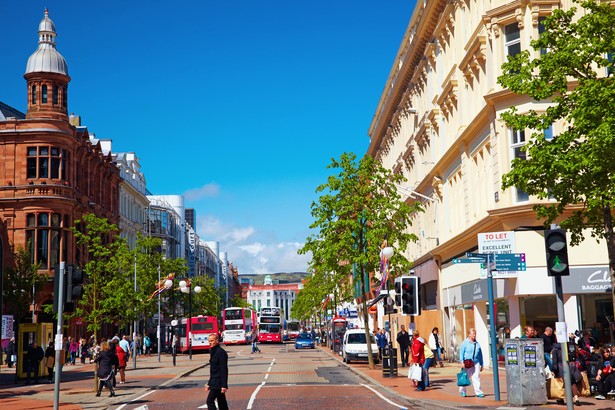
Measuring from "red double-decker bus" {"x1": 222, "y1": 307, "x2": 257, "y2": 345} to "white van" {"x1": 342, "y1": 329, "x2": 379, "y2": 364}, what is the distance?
41.9 metres

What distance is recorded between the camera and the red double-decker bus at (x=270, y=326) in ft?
316

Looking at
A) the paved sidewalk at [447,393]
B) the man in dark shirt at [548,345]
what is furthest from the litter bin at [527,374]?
the man in dark shirt at [548,345]

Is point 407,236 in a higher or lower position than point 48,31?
lower

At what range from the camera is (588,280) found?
2939 centimetres

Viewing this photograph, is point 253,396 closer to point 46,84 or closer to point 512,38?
point 512,38

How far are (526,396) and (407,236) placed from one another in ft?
66.4

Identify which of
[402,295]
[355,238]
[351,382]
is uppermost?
[355,238]

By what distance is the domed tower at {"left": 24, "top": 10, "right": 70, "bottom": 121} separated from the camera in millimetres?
65000

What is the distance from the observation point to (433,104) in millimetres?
45531

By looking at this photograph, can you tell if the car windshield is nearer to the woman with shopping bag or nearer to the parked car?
the woman with shopping bag

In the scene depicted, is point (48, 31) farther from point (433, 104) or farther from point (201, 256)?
point (201, 256)

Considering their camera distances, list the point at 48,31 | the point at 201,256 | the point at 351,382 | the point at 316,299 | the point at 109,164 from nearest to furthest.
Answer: the point at 351,382, the point at 48,31, the point at 109,164, the point at 316,299, the point at 201,256

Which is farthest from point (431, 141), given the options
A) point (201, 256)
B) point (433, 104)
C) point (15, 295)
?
point (201, 256)

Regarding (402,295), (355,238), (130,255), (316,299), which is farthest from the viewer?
(316,299)
